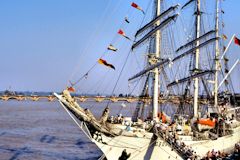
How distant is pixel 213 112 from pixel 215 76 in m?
7.14

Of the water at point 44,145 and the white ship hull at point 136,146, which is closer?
the white ship hull at point 136,146

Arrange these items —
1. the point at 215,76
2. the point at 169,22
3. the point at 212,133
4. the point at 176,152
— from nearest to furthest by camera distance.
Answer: the point at 176,152, the point at 169,22, the point at 212,133, the point at 215,76

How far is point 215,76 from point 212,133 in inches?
699

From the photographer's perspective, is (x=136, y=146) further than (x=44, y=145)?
No

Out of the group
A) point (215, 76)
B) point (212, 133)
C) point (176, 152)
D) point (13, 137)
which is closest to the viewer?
point (176, 152)

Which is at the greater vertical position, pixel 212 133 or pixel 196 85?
pixel 196 85

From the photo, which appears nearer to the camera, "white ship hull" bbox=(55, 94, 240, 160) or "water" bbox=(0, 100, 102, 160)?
"white ship hull" bbox=(55, 94, 240, 160)

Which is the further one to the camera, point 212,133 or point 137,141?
point 212,133

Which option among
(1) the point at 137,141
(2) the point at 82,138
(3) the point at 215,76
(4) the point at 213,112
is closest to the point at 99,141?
(1) the point at 137,141

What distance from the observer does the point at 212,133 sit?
43.1m

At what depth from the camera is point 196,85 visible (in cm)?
5262

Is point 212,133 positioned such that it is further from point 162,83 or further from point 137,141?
point 137,141

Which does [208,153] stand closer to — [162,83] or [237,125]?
[162,83]

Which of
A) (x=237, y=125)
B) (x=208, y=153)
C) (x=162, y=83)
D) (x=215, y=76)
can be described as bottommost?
(x=208, y=153)
